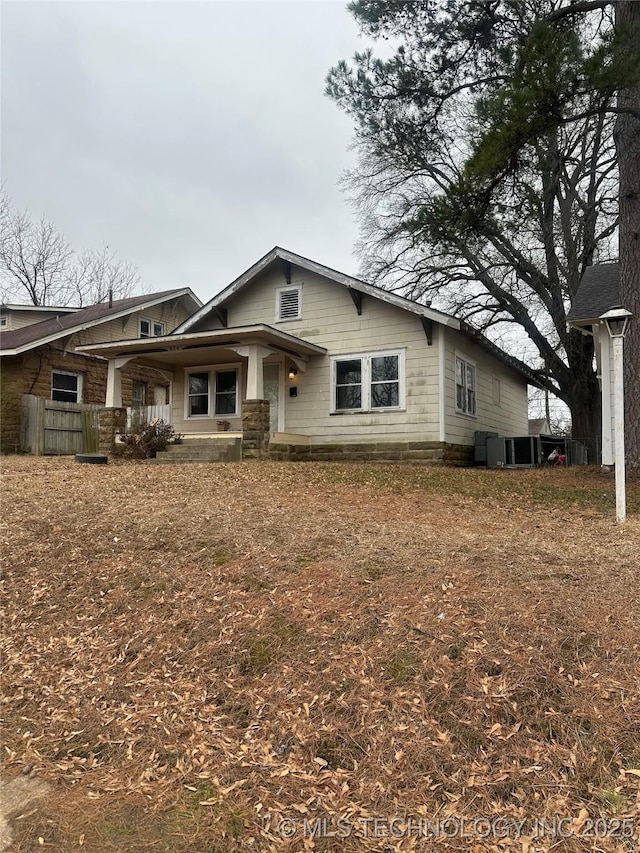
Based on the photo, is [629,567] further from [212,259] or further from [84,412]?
[212,259]

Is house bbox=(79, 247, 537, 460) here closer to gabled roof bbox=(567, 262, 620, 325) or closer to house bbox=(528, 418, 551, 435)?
gabled roof bbox=(567, 262, 620, 325)

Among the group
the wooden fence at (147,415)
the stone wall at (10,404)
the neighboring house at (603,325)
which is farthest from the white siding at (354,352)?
the stone wall at (10,404)

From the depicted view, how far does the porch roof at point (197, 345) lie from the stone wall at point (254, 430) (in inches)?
58.7

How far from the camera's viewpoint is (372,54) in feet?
34.5

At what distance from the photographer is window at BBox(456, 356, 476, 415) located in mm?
13688

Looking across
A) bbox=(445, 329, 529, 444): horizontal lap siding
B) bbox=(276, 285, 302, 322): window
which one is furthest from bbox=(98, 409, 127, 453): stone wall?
bbox=(445, 329, 529, 444): horizontal lap siding

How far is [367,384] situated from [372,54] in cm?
669

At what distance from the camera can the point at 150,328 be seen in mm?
21078

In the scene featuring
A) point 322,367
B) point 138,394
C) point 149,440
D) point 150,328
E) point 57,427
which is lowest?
point 149,440

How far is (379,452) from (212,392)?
5.04m

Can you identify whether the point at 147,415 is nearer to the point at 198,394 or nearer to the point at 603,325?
the point at 198,394

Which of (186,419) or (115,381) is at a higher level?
(115,381)

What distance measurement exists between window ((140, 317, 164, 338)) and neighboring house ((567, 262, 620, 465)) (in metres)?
14.6

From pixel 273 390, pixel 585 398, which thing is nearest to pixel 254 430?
pixel 273 390
